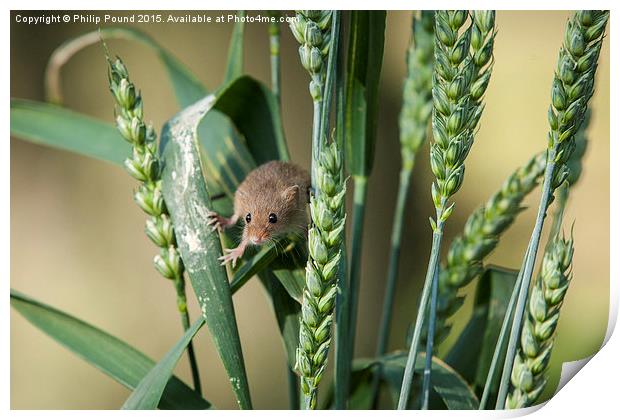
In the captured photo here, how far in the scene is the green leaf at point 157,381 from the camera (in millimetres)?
776

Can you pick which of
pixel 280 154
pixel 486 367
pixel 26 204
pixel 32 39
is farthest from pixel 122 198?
pixel 486 367

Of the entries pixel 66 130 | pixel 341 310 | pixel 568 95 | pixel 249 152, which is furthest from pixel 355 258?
pixel 66 130

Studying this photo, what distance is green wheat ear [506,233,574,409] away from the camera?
750mm

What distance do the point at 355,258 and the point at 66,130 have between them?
470 millimetres

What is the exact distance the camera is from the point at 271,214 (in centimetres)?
94

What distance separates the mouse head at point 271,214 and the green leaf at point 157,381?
6.7 inches

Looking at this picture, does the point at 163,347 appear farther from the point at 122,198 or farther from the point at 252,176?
the point at 252,176

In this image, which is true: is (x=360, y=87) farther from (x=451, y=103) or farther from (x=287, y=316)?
(x=287, y=316)

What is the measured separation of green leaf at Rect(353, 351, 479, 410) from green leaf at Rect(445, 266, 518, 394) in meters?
0.10

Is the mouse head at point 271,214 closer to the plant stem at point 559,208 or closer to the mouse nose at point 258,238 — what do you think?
the mouse nose at point 258,238

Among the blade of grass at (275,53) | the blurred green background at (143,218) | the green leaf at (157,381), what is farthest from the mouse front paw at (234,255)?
the blurred green background at (143,218)

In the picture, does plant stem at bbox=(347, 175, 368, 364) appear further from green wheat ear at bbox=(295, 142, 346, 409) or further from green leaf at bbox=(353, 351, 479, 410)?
green wheat ear at bbox=(295, 142, 346, 409)

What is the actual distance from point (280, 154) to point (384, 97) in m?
0.91

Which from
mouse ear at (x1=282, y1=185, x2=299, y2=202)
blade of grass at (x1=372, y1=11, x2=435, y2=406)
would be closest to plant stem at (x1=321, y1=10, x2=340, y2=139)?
mouse ear at (x1=282, y1=185, x2=299, y2=202)
